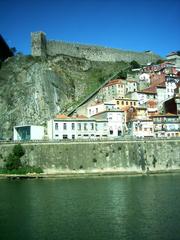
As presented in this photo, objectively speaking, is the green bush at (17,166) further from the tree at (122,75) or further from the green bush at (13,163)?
the tree at (122,75)

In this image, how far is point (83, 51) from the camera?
10519 centimetres

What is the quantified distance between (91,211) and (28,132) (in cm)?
3907

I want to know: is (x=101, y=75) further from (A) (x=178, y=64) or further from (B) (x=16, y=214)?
(B) (x=16, y=214)

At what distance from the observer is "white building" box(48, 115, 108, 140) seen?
68.6m

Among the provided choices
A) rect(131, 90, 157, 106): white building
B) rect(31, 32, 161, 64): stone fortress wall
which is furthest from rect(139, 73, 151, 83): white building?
rect(31, 32, 161, 64): stone fortress wall

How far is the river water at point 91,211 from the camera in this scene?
2700 centimetres

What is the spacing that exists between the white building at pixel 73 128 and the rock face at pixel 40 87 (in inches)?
358

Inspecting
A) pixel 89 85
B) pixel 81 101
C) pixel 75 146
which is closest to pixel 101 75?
pixel 89 85

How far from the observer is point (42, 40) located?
313 feet

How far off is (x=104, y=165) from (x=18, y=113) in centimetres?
2349

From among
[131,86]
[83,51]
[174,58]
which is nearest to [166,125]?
[131,86]

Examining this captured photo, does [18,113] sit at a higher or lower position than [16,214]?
higher

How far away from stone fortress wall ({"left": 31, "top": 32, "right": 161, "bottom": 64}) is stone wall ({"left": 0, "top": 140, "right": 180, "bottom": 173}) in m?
36.3

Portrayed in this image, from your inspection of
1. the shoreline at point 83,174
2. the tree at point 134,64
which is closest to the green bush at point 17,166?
the shoreline at point 83,174
